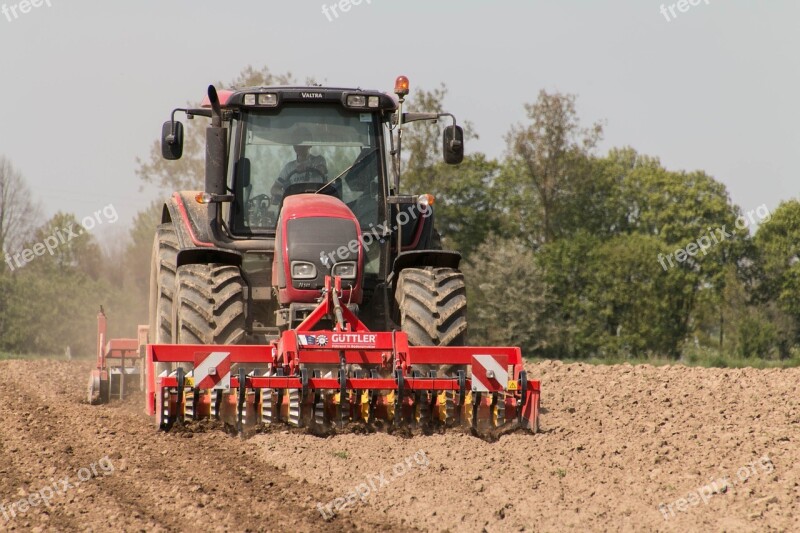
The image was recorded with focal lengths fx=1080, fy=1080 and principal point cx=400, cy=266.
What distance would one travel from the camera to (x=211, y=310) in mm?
8242

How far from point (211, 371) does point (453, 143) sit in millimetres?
2961

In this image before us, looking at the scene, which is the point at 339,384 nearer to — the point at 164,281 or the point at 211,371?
the point at 211,371

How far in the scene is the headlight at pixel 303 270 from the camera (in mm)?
8273

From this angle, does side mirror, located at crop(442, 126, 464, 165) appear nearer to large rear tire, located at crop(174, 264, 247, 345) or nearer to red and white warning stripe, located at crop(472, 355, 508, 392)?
red and white warning stripe, located at crop(472, 355, 508, 392)

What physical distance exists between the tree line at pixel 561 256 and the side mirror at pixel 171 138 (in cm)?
2835

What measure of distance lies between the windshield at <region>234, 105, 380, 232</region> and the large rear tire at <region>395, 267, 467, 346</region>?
82 centimetres

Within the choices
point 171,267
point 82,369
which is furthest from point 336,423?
point 82,369

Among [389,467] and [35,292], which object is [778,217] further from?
[389,467]

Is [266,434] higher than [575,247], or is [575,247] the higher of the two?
[575,247]

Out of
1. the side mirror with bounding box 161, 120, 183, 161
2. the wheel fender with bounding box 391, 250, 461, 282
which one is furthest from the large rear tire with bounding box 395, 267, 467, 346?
the side mirror with bounding box 161, 120, 183, 161

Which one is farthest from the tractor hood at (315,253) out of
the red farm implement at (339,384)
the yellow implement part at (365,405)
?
the yellow implement part at (365,405)

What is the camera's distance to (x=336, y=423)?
7.81 metres

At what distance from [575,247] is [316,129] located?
124 feet

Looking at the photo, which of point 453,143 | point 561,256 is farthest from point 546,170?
point 453,143
